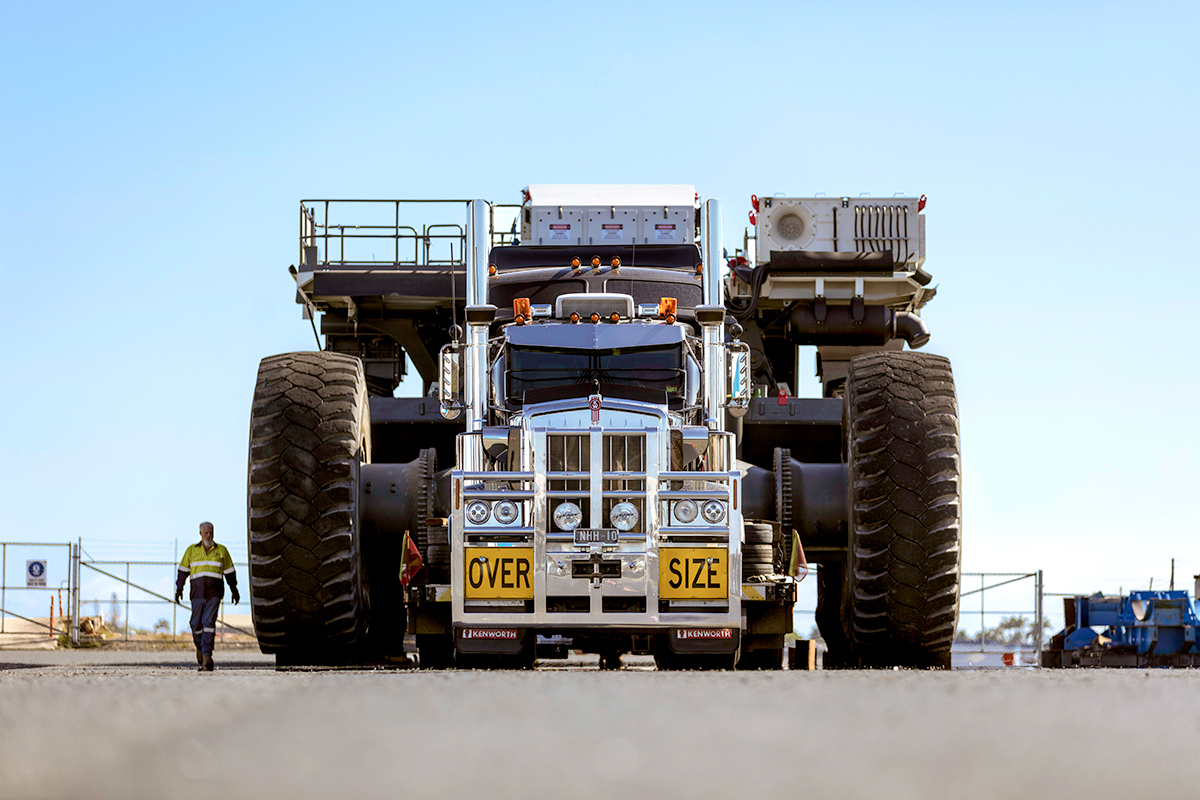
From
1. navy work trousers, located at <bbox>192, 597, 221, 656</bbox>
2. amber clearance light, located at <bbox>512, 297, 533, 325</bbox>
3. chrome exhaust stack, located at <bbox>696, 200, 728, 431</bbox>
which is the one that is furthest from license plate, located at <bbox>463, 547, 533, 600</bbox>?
navy work trousers, located at <bbox>192, 597, 221, 656</bbox>

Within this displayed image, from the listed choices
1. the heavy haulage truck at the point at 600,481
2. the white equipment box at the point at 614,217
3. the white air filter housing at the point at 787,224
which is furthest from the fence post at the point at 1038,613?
the white equipment box at the point at 614,217

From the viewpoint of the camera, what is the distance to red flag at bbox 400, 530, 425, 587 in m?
11.2

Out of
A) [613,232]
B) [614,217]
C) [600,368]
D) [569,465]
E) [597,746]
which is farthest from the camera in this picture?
[614,217]

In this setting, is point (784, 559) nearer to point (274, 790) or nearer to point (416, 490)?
point (416, 490)

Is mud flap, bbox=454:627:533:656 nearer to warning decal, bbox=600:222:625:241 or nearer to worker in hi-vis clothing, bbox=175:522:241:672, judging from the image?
warning decal, bbox=600:222:625:241

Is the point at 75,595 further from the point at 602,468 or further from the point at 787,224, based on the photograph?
the point at 602,468

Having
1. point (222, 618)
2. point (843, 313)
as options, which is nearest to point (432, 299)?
point (843, 313)

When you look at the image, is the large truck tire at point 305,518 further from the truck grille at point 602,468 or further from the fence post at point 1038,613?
the fence post at point 1038,613

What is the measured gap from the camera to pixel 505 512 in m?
10.7

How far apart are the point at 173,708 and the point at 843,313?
47.2 feet

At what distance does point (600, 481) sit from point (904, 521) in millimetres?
2608

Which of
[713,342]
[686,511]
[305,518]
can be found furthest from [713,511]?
[305,518]

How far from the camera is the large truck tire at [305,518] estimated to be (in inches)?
464

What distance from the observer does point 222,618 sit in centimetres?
3347
